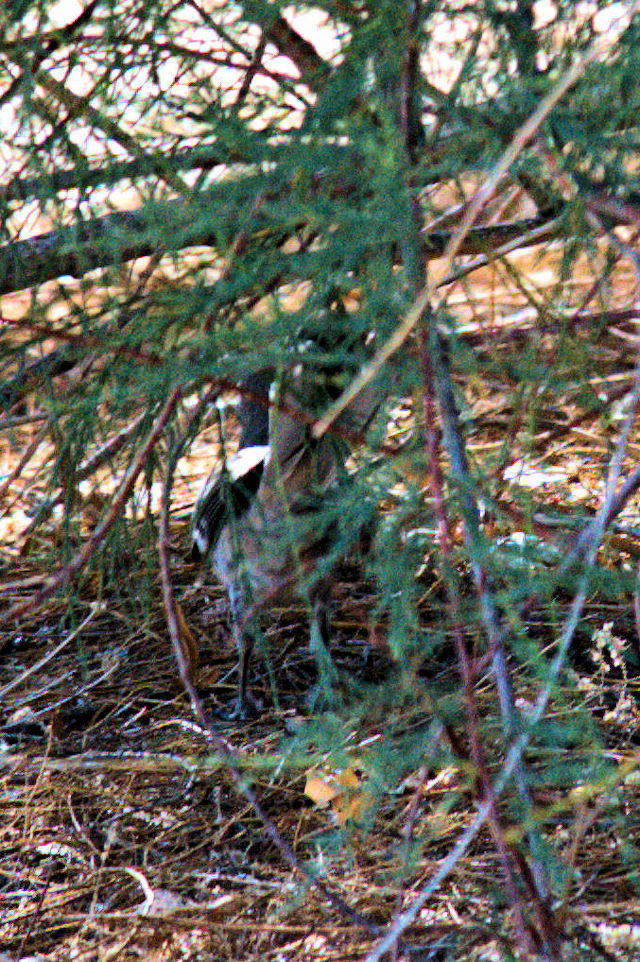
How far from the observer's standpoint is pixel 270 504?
1.89 metres

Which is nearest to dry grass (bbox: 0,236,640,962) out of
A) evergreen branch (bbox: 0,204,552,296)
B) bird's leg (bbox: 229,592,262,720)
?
bird's leg (bbox: 229,592,262,720)

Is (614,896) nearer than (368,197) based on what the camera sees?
No

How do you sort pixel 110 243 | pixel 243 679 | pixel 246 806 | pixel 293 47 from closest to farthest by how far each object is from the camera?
pixel 110 243, pixel 293 47, pixel 246 806, pixel 243 679

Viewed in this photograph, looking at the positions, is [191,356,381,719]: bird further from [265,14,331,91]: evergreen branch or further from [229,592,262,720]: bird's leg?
[265,14,331,91]: evergreen branch

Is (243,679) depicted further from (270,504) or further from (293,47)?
(293,47)

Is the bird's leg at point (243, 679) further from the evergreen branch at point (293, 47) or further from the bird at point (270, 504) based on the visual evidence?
the evergreen branch at point (293, 47)

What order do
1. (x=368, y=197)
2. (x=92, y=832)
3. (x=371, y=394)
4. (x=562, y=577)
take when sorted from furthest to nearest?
(x=92, y=832)
(x=371, y=394)
(x=368, y=197)
(x=562, y=577)

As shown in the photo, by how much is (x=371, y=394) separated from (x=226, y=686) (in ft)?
3.55

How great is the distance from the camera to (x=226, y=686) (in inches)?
84.0

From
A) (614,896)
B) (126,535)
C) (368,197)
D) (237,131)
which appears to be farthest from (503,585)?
(237,131)

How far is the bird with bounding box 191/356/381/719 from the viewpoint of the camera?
104 cm

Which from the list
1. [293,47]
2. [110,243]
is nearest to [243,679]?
[293,47]

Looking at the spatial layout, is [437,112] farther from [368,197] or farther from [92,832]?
[92,832]

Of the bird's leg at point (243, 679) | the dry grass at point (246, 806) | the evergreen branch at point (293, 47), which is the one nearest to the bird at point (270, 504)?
the bird's leg at point (243, 679)
